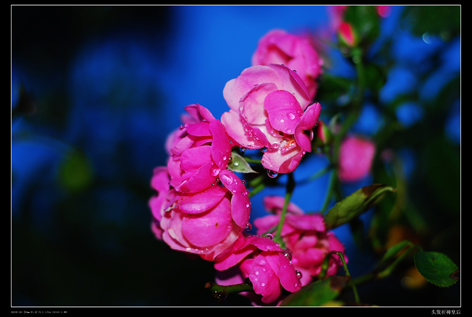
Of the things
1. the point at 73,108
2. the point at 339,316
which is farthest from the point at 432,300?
the point at 73,108

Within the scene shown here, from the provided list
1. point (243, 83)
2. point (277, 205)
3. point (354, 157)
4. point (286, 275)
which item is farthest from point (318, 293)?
point (354, 157)

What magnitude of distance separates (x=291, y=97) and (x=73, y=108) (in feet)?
2.87

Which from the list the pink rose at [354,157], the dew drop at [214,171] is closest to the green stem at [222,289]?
the dew drop at [214,171]

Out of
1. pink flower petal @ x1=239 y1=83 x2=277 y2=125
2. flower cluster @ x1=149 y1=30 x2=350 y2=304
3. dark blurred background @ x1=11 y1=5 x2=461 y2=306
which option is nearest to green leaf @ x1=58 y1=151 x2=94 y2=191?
dark blurred background @ x1=11 y1=5 x2=461 y2=306

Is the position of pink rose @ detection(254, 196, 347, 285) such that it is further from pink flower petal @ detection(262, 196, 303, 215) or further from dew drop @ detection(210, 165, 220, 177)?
dew drop @ detection(210, 165, 220, 177)

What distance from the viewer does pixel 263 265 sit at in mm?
430

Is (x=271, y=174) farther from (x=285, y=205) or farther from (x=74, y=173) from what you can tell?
(x=74, y=173)

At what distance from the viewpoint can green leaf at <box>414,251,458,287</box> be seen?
1.60 feet

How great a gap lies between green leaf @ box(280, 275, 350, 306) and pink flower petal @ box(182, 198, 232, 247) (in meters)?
0.11

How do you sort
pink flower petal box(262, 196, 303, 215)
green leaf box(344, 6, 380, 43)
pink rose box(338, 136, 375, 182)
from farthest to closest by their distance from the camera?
pink rose box(338, 136, 375, 182) < green leaf box(344, 6, 380, 43) < pink flower petal box(262, 196, 303, 215)

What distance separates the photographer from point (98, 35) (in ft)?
3.76

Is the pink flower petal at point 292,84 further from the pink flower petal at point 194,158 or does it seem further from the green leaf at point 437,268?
the green leaf at point 437,268

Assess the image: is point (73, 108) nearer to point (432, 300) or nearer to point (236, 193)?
point (236, 193)

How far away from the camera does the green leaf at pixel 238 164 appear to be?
0.43 meters
